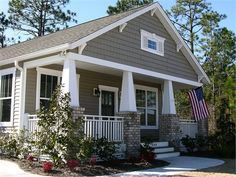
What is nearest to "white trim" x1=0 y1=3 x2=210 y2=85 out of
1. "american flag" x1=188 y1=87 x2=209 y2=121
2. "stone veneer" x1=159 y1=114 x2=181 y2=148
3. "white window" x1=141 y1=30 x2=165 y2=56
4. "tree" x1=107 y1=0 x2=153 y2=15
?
"white window" x1=141 y1=30 x2=165 y2=56

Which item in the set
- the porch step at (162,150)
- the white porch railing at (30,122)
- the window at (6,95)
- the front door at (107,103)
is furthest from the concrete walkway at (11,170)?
the front door at (107,103)

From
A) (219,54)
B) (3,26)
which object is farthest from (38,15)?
(219,54)

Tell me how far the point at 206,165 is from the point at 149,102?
6.82 meters

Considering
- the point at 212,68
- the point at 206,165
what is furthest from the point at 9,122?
the point at 212,68

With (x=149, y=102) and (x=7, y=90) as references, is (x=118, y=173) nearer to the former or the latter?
(x=7, y=90)

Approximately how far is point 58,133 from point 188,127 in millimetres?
9952

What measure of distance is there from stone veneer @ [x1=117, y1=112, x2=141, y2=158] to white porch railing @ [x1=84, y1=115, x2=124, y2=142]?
7.6 inches

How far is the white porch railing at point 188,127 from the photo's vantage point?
18031 millimetres

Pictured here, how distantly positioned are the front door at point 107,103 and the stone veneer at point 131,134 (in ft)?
10.1

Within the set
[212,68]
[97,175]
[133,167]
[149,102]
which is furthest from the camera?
[212,68]

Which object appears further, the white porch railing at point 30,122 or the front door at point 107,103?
the front door at point 107,103

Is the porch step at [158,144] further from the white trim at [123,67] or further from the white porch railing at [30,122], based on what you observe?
the white porch railing at [30,122]

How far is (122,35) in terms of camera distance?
45.8ft

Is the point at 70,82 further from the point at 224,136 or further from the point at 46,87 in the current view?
the point at 224,136
